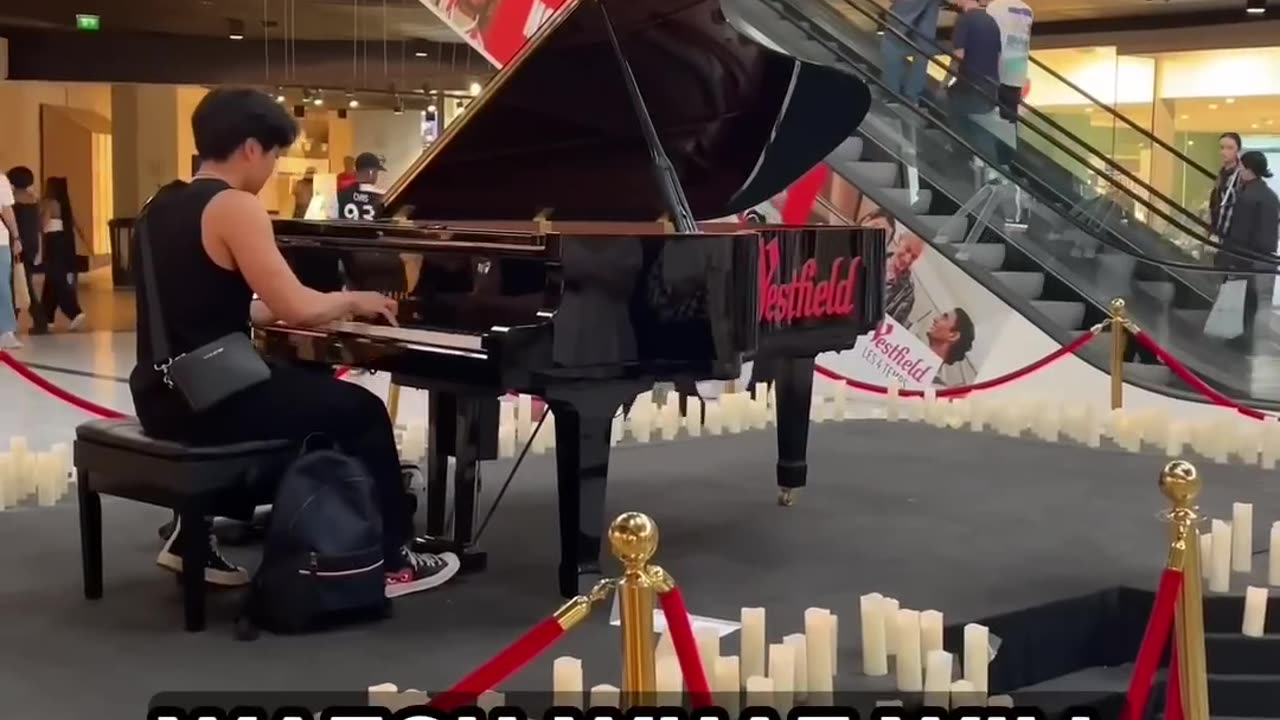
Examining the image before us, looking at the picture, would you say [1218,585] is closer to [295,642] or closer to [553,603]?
[553,603]

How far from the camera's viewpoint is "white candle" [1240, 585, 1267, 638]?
397 cm

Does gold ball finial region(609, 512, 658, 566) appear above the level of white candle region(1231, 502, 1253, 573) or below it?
above

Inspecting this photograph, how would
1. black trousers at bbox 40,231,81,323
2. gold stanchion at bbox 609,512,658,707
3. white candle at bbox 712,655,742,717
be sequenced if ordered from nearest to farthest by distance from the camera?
gold stanchion at bbox 609,512,658,707
white candle at bbox 712,655,742,717
black trousers at bbox 40,231,81,323

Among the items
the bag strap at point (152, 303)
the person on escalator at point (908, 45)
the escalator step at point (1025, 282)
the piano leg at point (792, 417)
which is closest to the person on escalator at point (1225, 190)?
the escalator step at point (1025, 282)

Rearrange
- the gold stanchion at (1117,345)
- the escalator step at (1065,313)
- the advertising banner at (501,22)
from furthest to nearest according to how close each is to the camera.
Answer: the advertising banner at (501,22) → the escalator step at (1065,313) → the gold stanchion at (1117,345)

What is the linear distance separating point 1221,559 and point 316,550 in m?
2.58

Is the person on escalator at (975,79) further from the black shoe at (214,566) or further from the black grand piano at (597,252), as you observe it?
the black shoe at (214,566)

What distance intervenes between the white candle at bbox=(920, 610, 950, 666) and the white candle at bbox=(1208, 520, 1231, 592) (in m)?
1.26

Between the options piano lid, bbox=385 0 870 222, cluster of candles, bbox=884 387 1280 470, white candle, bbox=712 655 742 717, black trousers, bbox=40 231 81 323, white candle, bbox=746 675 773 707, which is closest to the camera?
white candle, bbox=746 675 773 707

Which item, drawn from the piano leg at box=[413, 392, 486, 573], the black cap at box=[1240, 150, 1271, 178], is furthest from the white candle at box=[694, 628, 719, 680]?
the black cap at box=[1240, 150, 1271, 178]

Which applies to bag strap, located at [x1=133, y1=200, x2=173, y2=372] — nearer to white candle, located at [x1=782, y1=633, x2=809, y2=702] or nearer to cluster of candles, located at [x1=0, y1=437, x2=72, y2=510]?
white candle, located at [x1=782, y1=633, x2=809, y2=702]

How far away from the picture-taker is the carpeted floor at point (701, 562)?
3377mm

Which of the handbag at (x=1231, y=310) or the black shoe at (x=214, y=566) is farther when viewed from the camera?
the handbag at (x=1231, y=310)

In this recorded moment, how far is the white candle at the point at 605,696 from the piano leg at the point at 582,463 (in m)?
1.02
